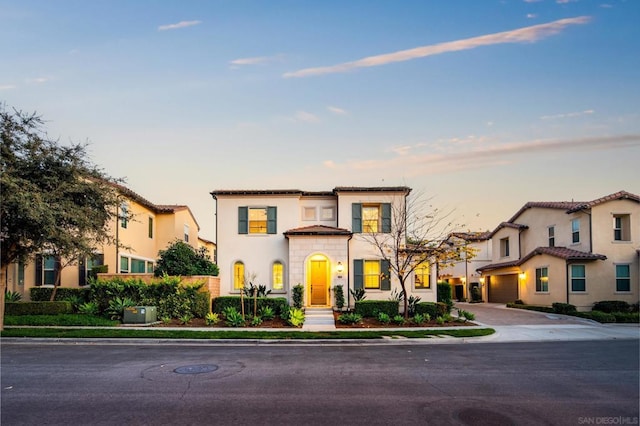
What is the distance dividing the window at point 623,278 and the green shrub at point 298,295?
18.4 meters

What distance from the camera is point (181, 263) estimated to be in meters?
20.7

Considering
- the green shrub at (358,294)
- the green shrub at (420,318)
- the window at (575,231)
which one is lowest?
the green shrub at (420,318)

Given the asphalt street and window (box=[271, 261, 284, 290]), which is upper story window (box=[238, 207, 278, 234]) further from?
the asphalt street

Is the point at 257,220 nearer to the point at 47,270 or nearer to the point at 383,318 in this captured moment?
the point at 383,318

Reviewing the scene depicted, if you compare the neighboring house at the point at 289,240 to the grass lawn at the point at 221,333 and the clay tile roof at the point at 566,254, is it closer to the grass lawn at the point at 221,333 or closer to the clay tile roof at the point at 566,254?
the grass lawn at the point at 221,333

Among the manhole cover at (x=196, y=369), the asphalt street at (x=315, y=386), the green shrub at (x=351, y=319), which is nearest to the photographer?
the asphalt street at (x=315, y=386)

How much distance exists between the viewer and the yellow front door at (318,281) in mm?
23547

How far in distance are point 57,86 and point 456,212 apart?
19399 millimetres

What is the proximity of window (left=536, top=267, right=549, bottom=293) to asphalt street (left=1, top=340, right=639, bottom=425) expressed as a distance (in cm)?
1480

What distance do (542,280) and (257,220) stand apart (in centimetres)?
1862

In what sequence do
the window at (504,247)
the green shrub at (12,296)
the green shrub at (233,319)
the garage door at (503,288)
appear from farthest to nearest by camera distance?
the window at (504,247), the garage door at (503,288), the green shrub at (12,296), the green shrub at (233,319)

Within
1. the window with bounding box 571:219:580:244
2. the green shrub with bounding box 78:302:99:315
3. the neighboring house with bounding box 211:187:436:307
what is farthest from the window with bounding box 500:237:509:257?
the green shrub with bounding box 78:302:99:315

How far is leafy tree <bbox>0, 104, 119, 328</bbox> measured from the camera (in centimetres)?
1404

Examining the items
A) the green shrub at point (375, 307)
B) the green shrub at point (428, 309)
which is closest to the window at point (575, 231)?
the green shrub at point (428, 309)
